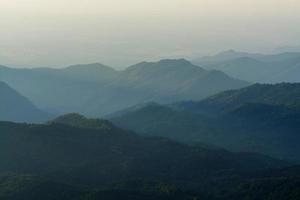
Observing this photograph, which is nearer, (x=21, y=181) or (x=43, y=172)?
(x=21, y=181)

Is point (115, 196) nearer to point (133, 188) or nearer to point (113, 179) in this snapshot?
point (133, 188)

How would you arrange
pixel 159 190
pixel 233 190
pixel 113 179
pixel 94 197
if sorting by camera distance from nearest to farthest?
pixel 94 197
pixel 159 190
pixel 233 190
pixel 113 179

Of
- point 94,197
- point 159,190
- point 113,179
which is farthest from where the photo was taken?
point 113,179

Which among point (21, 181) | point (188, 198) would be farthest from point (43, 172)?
point (188, 198)

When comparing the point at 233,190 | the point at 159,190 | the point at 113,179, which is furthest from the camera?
the point at 113,179

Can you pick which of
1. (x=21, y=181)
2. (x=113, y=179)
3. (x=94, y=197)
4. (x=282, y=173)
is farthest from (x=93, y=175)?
(x=282, y=173)

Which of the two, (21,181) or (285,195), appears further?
(21,181)

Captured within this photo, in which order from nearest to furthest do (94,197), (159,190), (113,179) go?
1. (94,197)
2. (159,190)
3. (113,179)

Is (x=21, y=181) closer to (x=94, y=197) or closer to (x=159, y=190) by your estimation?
(x=94, y=197)
